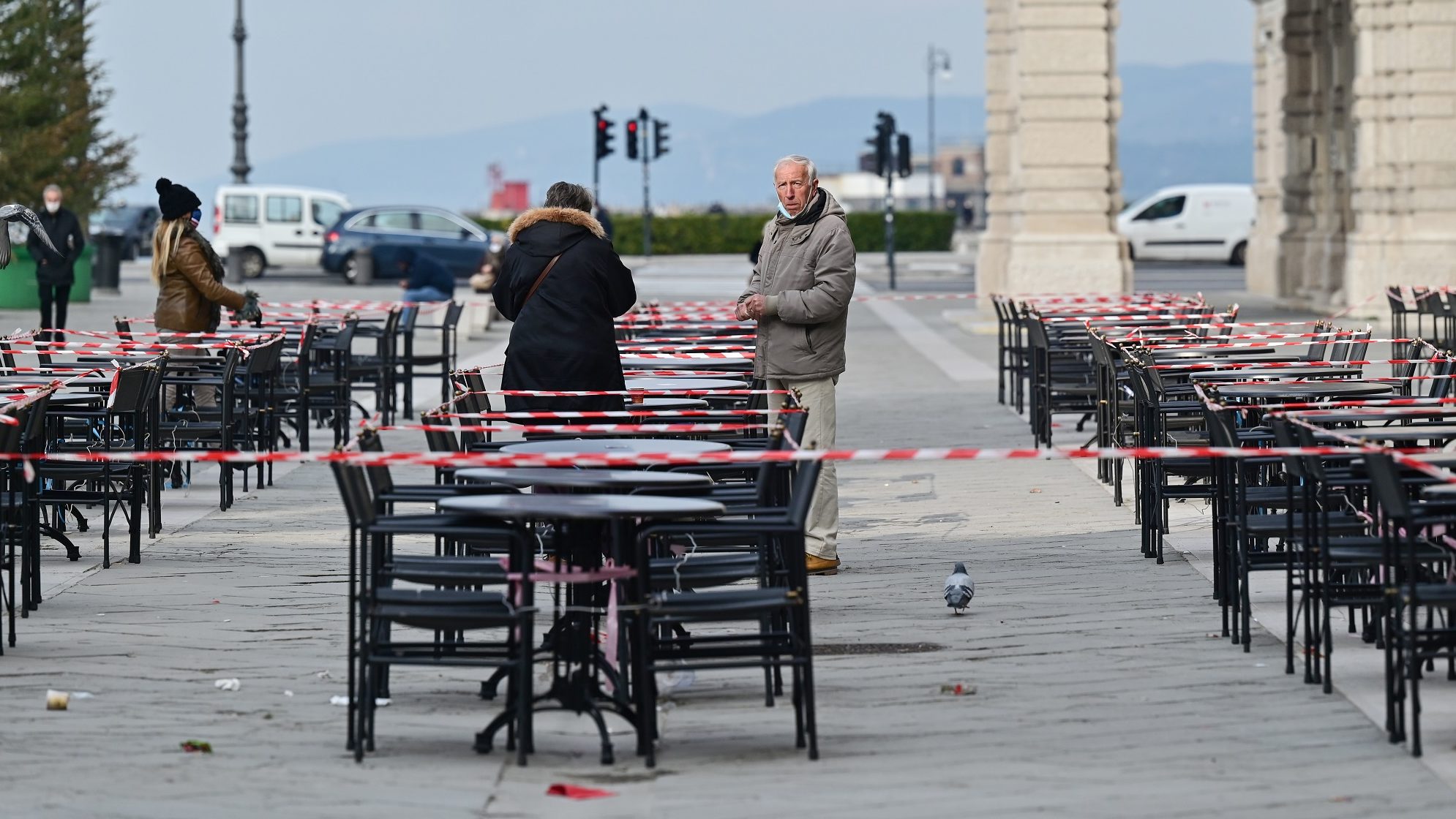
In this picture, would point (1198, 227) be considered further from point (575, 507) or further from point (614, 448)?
point (575, 507)

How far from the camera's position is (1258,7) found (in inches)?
1457

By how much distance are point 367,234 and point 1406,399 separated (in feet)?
112

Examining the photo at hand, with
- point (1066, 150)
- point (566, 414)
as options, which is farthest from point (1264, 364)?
point (1066, 150)

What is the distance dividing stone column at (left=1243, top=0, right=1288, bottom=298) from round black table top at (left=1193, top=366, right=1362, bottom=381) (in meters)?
23.0

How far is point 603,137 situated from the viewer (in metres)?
48.0

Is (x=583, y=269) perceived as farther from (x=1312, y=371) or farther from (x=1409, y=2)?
(x=1409, y=2)

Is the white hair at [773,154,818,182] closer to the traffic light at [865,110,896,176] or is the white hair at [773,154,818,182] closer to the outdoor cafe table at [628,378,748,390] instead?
the outdoor cafe table at [628,378,748,390]

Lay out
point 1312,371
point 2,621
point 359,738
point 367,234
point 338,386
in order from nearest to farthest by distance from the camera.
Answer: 1. point 359,738
2. point 2,621
3. point 1312,371
4. point 338,386
5. point 367,234

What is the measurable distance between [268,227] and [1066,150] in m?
19.6

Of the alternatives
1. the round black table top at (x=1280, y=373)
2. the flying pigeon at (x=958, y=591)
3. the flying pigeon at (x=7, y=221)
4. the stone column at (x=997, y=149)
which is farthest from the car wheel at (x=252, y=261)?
the flying pigeon at (x=958, y=591)

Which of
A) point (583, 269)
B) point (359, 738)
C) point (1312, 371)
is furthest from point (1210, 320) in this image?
point (359, 738)

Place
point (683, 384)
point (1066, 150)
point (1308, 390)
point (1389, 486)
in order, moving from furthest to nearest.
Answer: point (1066, 150) → point (683, 384) → point (1308, 390) → point (1389, 486)

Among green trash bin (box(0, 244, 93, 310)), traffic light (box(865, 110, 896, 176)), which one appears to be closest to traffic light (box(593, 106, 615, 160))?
traffic light (box(865, 110, 896, 176))

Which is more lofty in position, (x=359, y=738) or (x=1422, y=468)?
(x=1422, y=468)
